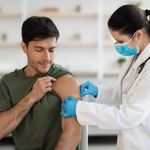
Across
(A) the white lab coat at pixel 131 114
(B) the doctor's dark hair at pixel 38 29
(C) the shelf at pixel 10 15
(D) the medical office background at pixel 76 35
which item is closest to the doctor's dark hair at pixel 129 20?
(A) the white lab coat at pixel 131 114

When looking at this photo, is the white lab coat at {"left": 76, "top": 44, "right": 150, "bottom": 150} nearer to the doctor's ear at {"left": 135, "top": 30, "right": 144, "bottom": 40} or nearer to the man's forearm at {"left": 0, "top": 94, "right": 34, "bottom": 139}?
the doctor's ear at {"left": 135, "top": 30, "right": 144, "bottom": 40}

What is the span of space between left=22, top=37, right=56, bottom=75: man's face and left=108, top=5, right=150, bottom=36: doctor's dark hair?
341 millimetres

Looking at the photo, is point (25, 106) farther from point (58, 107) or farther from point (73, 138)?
point (73, 138)

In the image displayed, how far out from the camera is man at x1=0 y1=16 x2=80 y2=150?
5.62 ft

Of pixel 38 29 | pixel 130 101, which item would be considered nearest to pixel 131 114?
A: pixel 130 101

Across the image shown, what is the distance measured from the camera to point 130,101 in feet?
5.32

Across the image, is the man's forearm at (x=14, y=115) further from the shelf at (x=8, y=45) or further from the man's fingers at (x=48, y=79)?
the shelf at (x=8, y=45)

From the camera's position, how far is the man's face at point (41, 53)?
1.78 metres

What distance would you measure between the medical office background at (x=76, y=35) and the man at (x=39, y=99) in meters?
3.61

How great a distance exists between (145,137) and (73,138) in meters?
0.35

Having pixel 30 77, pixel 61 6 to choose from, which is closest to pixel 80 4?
pixel 61 6

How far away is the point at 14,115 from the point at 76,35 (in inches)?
154

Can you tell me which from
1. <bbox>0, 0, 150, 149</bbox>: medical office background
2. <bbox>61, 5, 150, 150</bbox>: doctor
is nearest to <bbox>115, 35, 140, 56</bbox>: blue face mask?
<bbox>61, 5, 150, 150</bbox>: doctor

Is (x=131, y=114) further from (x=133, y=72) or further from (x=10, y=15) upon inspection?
(x=10, y=15)
